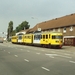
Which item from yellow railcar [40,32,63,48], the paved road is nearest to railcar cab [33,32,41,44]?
yellow railcar [40,32,63,48]

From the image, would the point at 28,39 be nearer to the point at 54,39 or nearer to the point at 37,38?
the point at 37,38

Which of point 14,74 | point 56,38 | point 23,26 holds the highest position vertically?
point 23,26

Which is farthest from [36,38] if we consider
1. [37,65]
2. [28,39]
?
[37,65]

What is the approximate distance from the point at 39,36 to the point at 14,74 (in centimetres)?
3818

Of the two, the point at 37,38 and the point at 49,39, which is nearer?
the point at 49,39

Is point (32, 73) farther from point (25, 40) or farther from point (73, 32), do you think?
point (25, 40)

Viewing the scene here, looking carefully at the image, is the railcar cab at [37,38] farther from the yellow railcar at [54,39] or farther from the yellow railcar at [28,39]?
the yellow railcar at [54,39]

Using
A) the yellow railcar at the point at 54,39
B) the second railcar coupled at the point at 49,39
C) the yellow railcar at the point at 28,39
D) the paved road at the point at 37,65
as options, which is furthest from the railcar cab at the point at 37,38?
the paved road at the point at 37,65

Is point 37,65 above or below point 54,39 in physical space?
below

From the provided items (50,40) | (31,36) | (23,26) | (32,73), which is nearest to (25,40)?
(31,36)

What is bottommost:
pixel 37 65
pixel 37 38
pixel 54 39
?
pixel 37 65

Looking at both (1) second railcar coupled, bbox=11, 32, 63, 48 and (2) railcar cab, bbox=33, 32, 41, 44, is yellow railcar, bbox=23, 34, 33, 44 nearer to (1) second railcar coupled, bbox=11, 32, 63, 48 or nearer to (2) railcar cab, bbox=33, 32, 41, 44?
(1) second railcar coupled, bbox=11, 32, 63, 48

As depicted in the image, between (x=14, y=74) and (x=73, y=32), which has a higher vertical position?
(x=73, y=32)

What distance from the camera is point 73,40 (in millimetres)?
52406
